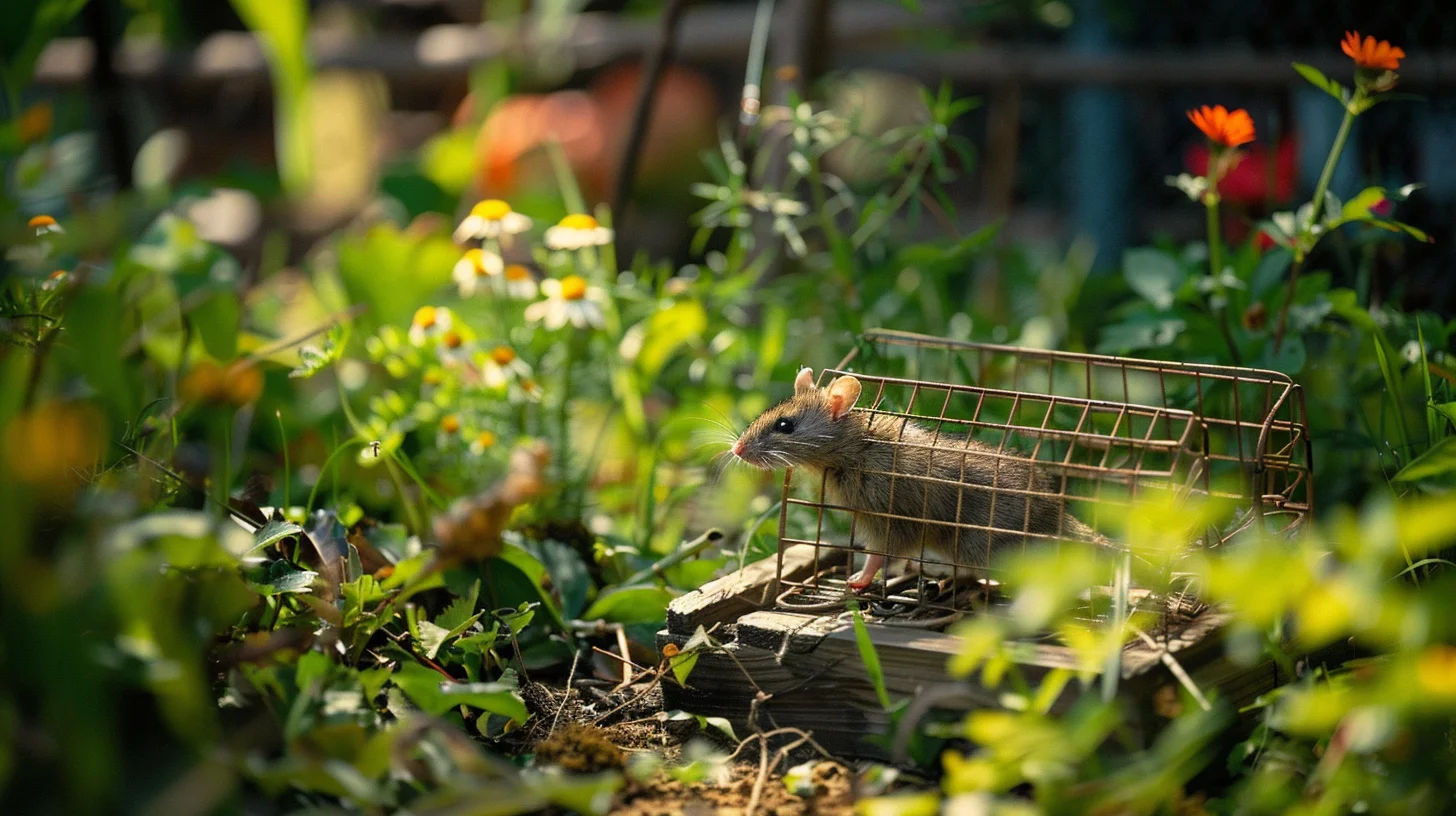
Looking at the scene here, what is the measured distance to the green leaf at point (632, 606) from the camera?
104 inches

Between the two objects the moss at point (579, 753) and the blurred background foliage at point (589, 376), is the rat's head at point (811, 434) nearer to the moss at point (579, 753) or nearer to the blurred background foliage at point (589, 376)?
the blurred background foliage at point (589, 376)

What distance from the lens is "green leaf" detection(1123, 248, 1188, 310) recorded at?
3104mm

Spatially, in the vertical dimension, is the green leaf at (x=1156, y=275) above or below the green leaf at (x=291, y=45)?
below

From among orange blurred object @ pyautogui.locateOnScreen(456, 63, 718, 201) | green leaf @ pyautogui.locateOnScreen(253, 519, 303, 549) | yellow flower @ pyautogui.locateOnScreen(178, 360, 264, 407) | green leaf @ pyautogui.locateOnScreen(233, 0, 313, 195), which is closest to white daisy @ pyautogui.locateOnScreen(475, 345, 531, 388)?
yellow flower @ pyautogui.locateOnScreen(178, 360, 264, 407)

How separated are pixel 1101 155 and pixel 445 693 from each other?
4003 mm

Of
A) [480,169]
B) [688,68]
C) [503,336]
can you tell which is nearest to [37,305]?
[503,336]

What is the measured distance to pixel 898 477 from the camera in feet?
7.77

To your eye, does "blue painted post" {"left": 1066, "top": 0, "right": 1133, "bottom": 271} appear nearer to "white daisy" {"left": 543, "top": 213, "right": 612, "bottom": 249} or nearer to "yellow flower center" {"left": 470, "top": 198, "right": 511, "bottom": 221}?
"white daisy" {"left": 543, "top": 213, "right": 612, "bottom": 249}

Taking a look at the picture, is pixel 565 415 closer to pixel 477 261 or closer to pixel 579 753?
pixel 477 261

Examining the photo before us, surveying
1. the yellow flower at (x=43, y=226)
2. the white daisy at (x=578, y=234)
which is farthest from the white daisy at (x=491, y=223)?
the yellow flower at (x=43, y=226)

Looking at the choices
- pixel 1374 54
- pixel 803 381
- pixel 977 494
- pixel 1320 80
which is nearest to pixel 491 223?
pixel 803 381

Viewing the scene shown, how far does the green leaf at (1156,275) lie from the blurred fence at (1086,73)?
600mm

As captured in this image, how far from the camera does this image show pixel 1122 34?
17.3 feet

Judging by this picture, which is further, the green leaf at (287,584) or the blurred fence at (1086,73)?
the blurred fence at (1086,73)
